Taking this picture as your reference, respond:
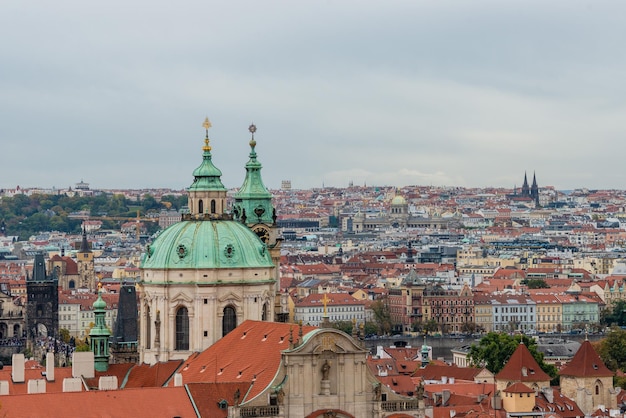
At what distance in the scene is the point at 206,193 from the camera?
71.8m

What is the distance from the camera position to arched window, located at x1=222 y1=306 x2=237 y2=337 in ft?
224

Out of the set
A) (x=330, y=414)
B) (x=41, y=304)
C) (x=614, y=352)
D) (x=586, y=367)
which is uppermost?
(x=41, y=304)

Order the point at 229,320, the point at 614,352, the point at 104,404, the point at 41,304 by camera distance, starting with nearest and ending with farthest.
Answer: the point at 104,404
the point at 229,320
the point at 614,352
the point at 41,304

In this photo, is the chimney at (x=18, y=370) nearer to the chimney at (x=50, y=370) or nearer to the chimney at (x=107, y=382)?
the chimney at (x=50, y=370)

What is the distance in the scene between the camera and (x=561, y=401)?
8262 centimetres

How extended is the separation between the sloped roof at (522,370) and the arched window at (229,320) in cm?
1780

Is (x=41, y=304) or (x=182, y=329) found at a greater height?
(x=182, y=329)

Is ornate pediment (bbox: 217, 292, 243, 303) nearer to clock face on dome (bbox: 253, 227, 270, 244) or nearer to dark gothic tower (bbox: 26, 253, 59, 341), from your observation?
clock face on dome (bbox: 253, 227, 270, 244)

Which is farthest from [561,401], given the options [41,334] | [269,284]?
[41,334]

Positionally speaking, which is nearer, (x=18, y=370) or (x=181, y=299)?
(x=18, y=370)

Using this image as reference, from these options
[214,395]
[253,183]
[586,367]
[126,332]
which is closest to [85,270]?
[126,332]

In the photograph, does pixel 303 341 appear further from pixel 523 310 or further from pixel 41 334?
pixel 523 310

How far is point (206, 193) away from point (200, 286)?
14.2 ft

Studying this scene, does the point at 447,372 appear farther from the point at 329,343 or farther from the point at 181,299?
→ the point at 329,343
